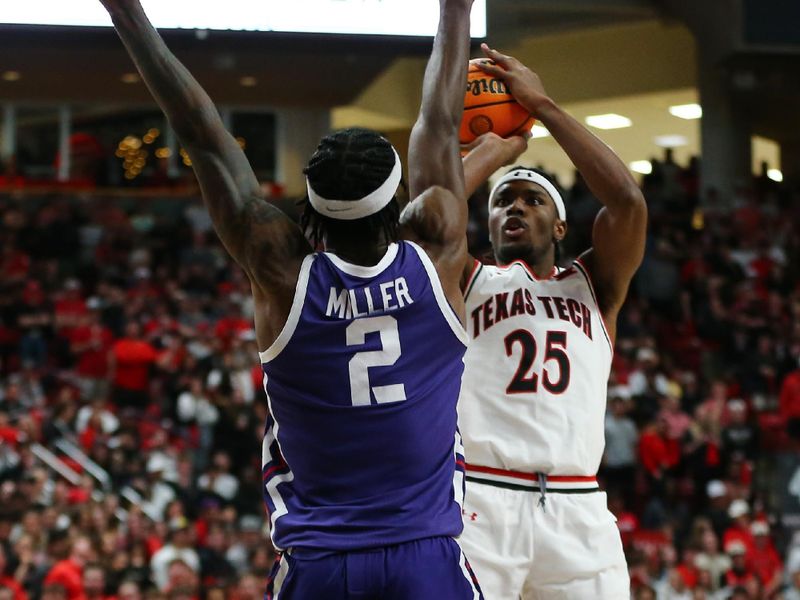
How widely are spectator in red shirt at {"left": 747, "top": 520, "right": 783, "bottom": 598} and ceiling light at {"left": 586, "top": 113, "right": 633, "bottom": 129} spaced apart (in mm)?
11726

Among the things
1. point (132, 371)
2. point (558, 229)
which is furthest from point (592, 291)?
point (132, 371)

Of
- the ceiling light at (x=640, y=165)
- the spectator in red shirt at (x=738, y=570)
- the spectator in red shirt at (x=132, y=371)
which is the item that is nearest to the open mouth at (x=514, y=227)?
the spectator in red shirt at (x=738, y=570)

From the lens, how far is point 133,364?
555 inches

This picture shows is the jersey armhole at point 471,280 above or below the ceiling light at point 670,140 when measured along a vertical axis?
below

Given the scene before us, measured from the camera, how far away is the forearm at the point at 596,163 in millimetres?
4902

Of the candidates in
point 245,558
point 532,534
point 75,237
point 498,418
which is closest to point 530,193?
point 498,418

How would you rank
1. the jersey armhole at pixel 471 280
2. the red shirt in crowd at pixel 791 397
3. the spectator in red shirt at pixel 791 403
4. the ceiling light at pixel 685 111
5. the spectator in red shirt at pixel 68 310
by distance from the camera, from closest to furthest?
the jersey armhole at pixel 471 280 < the spectator in red shirt at pixel 791 403 < the red shirt in crowd at pixel 791 397 < the spectator in red shirt at pixel 68 310 < the ceiling light at pixel 685 111

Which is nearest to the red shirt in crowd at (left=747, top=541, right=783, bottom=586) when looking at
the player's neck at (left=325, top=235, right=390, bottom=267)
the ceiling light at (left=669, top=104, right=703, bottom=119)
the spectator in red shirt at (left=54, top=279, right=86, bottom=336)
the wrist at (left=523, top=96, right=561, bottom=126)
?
the spectator in red shirt at (left=54, top=279, right=86, bottom=336)

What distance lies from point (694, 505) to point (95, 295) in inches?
291

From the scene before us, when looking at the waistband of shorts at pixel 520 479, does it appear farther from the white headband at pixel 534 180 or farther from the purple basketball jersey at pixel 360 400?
the purple basketball jersey at pixel 360 400

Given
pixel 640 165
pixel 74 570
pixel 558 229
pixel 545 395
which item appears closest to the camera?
pixel 545 395

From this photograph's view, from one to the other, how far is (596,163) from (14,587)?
716 cm

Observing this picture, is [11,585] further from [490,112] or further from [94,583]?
[490,112]

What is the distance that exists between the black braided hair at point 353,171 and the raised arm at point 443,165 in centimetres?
12
